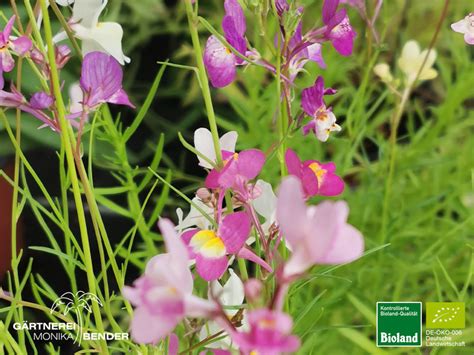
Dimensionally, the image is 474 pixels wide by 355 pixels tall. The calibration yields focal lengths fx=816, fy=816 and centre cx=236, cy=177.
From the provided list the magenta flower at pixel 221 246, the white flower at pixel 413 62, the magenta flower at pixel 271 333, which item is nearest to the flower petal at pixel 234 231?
the magenta flower at pixel 221 246

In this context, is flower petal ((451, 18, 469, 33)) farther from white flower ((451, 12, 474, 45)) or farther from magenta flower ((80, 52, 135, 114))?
magenta flower ((80, 52, 135, 114))

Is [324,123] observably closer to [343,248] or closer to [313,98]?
[313,98]

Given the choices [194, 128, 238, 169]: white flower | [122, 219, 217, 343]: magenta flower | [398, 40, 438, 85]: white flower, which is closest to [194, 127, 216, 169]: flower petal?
[194, 128, 238, 169]: white flower

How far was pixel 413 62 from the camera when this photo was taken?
1.62 ft

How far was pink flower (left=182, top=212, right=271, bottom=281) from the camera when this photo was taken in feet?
0.89

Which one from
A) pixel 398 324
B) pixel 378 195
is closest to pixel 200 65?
pixel 398 324

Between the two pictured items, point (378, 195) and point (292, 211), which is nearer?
point (292, 211)

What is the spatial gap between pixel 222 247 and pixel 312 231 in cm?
10

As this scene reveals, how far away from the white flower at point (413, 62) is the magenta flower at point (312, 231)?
32cm

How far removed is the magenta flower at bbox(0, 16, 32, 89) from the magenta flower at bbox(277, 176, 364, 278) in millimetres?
135

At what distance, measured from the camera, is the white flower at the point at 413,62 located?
48 centimetres

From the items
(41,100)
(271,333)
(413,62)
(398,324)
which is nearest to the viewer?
(271,333)

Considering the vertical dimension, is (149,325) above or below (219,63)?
below

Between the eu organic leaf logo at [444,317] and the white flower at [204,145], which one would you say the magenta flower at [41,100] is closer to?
the white flower at [204,145]
